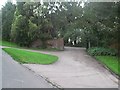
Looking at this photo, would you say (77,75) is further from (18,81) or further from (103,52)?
(103,52)

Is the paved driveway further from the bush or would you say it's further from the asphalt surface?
the bush

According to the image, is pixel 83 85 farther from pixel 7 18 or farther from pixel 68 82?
pixel 7 18

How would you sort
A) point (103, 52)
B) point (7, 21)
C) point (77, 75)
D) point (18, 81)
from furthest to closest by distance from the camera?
point (7, 21), point (103, 52), point (77, 75), point (18, 81)

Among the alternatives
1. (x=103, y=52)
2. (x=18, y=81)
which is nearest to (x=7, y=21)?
(x=103, y=52)

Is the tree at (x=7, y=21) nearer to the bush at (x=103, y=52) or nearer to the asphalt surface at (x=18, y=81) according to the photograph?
the bush at (x=103, y=52)

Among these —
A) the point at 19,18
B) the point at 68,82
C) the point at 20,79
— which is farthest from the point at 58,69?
the point at 19,18

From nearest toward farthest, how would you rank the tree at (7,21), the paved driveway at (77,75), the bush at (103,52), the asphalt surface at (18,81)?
the asphalt surface at (18,81) < the paved driveway at (77,75) < the bush at (103,52) < the tree at (7,21)

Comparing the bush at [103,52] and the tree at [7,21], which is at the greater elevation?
the tree at [7,21]

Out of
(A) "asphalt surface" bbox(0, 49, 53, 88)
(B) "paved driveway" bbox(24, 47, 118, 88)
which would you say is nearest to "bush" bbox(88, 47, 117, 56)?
(B) "paved driveway" bbox(24, 47, 118, 88)

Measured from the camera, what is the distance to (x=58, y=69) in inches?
659

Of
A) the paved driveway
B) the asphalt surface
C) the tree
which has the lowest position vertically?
the paved driveway

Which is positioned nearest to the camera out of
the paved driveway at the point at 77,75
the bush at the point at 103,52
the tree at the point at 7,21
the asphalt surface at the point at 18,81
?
the asphalt surface at the point at 18,81

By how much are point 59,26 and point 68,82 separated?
1808cm

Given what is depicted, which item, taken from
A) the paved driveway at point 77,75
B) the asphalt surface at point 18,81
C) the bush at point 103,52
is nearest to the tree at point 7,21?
the bush at point 103,52
